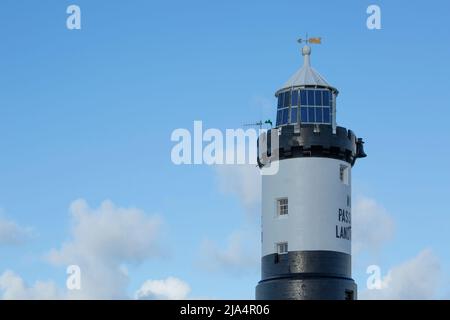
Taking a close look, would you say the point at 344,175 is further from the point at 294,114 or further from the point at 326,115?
the point at 294,114

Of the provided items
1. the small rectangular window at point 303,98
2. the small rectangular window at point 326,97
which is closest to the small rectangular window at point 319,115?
the small rectangular window at point 326,97

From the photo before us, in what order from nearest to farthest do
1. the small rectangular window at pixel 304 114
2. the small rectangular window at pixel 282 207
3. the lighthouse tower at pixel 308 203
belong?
1. the lighthouse tower at pixel 308 203
2. the small rectangular window at pixel 282 207
3. the small rectangular window at pixel 304 114

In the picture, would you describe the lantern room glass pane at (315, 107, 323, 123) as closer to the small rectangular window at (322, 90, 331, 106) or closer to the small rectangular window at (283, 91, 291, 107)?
the small rectangular window at (322, 90, 331, 106)

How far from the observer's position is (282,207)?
65312mm

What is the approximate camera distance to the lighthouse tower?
209 ft

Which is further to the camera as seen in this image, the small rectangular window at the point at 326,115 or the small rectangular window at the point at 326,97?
the small rectangular window at the point at 326,97

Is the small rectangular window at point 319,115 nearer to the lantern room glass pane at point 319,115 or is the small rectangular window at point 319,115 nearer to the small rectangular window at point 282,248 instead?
the lantern room glass pane at point 319,115

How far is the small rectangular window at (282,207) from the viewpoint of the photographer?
65.1m

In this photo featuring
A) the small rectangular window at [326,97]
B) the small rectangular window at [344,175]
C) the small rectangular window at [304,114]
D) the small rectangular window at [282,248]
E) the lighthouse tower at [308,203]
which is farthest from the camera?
the small rectangular window at [326,97]

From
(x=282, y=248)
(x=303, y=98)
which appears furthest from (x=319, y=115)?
(x=282, y=248)

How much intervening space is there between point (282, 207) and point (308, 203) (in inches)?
72.6

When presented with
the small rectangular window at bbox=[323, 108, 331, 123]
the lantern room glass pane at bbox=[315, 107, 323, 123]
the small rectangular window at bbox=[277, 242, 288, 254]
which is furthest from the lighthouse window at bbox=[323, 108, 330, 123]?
the small rectangular window at bbox=[277, 242, 288, 254]

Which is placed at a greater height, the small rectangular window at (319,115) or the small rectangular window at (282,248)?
the small rectangular window at (319,115)
